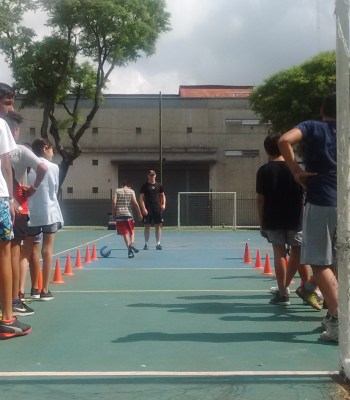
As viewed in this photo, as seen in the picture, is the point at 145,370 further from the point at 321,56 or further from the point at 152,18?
the point at 321,56

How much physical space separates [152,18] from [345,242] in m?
35.1

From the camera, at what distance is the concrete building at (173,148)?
54.1 metres

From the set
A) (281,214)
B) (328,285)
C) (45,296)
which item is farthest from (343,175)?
(45,296)

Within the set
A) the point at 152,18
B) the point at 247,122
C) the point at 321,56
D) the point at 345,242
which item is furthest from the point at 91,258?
the point at 247,122

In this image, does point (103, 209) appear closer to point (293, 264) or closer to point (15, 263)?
point (293, 264)

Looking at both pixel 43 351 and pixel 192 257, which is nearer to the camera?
pixel 43 351

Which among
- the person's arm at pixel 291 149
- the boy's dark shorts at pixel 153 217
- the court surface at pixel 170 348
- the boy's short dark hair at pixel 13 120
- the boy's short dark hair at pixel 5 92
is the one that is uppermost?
the boy's short dark hair at pixel 5 92

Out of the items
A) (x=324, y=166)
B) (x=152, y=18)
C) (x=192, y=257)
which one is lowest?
(x=192, y=257)

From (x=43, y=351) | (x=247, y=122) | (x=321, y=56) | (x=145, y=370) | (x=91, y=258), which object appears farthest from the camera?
(x=247, y=122)

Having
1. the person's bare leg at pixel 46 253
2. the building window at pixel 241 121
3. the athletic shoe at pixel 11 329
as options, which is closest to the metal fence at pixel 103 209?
the building window at pixel 241 121

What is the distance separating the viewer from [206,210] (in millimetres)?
48781

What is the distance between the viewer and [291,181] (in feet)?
25.6

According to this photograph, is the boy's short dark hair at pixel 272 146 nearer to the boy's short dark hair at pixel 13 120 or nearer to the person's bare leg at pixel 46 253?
the person's bare leg at pixel 46 253

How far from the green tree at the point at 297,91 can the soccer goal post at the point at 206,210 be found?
5.90 meters
